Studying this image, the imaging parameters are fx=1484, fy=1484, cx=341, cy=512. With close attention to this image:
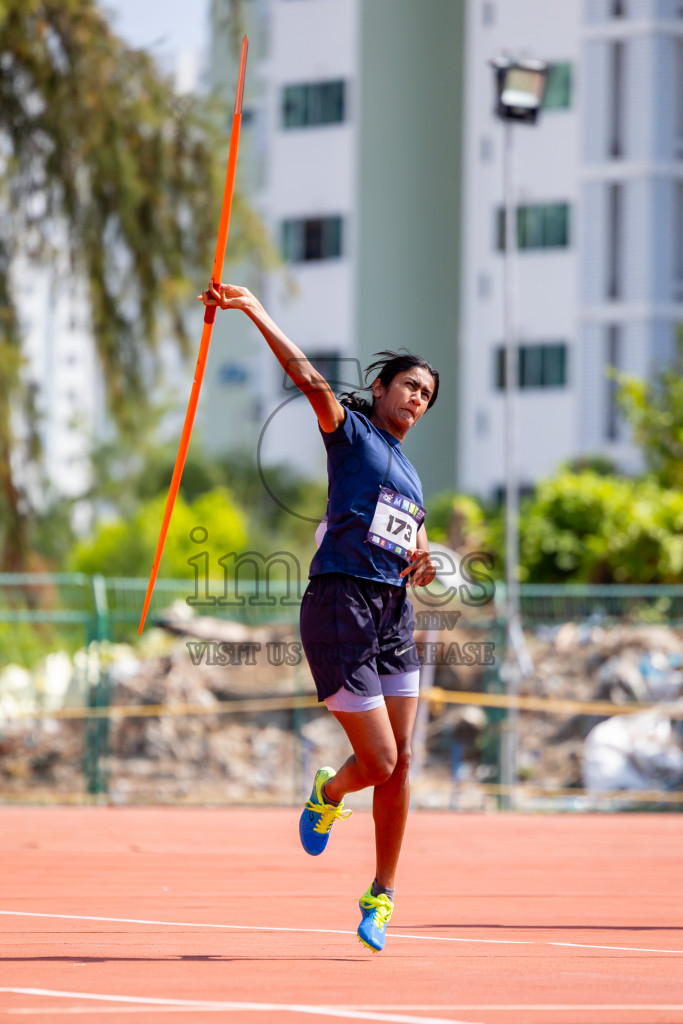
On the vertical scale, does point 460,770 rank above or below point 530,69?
below

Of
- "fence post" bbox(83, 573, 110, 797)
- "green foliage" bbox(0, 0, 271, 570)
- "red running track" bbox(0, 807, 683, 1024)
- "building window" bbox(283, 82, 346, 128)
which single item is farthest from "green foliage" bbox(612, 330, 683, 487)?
"building window" bbox(283, 82, 346, 128)

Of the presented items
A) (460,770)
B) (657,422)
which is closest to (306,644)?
(460,770)

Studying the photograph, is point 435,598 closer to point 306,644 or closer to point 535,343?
point 306,644

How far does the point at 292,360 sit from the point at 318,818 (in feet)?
5.25

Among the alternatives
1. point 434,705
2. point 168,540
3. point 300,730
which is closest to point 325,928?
point 300,730

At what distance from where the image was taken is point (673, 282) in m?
35.0

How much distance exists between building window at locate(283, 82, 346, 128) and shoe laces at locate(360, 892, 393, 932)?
35.6 metres

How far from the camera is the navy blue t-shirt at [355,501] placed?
4.80 metres

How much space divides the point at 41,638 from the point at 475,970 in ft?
34.3

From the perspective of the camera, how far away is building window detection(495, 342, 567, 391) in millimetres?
35438

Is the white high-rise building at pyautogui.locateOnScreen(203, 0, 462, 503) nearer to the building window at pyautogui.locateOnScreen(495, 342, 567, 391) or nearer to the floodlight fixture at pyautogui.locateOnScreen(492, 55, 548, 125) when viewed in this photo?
the building window at pyautogui.locateOnScreen(495, 342, 567, 391)

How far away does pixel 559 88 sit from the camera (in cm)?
3572

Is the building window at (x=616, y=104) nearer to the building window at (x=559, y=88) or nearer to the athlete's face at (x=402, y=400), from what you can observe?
the building window at (x=559, y=88)

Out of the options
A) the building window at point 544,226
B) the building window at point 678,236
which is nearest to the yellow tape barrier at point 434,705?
the building window at point 544,226
